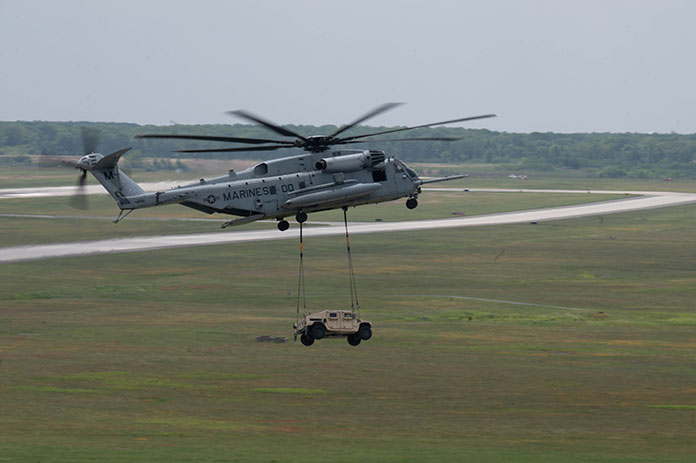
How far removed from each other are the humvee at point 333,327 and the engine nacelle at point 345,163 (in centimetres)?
2439

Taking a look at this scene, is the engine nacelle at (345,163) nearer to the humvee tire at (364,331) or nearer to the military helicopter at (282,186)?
the military helicopter at (282,186)

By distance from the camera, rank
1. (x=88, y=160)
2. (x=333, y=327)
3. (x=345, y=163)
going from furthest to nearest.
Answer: (x=333, y=327) → (x=345, y=163) → (x=88, y=160)

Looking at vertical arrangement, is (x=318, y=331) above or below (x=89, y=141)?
below

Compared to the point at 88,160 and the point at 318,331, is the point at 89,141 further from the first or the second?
the point at 318,331

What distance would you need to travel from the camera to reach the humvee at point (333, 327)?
8256 centimetres

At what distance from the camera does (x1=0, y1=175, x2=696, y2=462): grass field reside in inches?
3169

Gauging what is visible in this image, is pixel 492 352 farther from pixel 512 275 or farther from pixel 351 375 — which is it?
pixel 512 275

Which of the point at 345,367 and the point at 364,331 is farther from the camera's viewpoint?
the point at 345,367

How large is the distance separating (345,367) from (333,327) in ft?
93.1

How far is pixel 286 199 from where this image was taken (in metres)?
59.3

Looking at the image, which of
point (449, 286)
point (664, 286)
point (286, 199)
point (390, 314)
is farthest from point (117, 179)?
point (664, 286)

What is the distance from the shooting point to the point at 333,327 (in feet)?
274

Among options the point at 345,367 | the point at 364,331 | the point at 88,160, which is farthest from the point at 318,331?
the point at 345,367

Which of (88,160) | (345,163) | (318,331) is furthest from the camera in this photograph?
(318,331)
